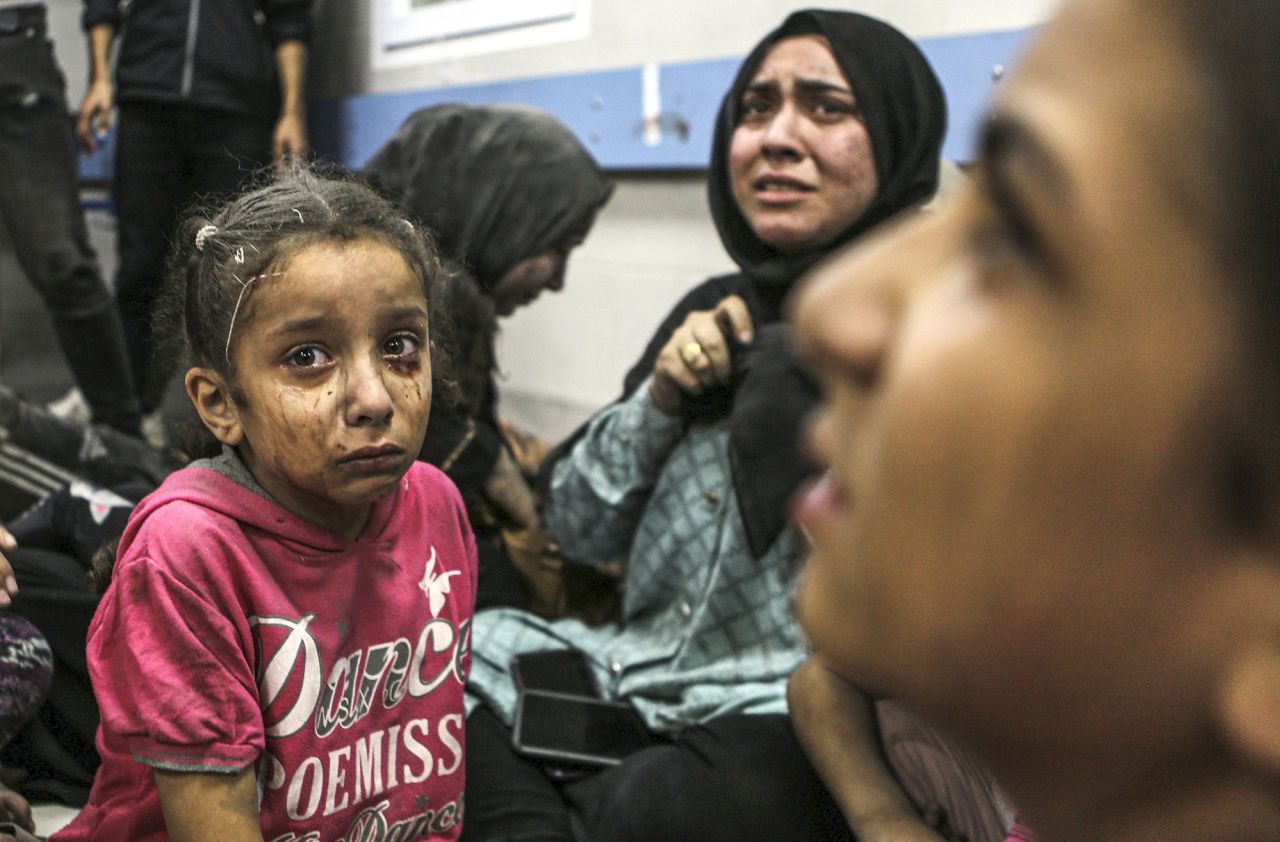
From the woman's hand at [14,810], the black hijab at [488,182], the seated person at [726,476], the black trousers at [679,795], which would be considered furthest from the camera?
the black hijab at [488,182]

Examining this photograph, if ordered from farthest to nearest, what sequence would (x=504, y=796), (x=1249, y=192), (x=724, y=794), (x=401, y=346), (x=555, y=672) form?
(x=555, y=672) < (x=504, y=796) < (x=724, y=794) < (x=401, y=346) < (x=1249, y=192)

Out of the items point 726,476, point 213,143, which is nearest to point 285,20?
point 213,143

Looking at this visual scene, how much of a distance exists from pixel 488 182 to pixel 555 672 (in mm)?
1041

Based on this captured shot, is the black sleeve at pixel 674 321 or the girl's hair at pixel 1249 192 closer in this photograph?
the girl's hair at pixel 1249 192

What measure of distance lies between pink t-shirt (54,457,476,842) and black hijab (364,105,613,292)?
1054 mm

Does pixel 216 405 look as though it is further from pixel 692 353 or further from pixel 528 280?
pixel 528 280

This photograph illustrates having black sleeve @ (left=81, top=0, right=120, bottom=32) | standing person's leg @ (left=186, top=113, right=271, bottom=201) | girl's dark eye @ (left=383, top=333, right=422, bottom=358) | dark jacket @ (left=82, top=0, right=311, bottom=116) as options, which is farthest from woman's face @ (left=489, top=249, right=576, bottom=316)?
black sleeve @ (left=81, top=0, right=120, bottom=32)

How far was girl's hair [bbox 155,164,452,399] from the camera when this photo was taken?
3.28 feet

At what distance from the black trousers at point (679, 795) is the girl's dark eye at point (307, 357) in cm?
67

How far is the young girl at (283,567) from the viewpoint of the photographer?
92cm

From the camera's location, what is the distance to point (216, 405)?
104cm

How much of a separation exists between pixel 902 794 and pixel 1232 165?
0.94m

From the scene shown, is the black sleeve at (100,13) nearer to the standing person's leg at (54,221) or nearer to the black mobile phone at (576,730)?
the standing person's leg at (54,221)

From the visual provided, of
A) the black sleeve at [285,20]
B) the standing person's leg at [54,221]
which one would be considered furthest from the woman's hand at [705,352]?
the black sleeve at [285,20]
